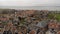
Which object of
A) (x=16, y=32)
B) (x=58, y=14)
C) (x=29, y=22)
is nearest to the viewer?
(x=16, y=32)

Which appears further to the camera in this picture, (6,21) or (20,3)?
(20,3)

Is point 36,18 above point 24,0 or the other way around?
the other way around

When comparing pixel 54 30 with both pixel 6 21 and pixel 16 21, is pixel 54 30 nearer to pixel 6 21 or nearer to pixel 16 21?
pixel 16 21

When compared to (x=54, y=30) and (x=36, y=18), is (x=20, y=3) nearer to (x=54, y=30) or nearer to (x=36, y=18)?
(x=36, y=18)

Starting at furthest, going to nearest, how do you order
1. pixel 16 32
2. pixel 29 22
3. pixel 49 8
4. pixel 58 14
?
pixel 49 8
pixel 58 14
pixel 29 22
pixel 16 32

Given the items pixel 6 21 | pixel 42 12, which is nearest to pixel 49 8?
pixel 42 12

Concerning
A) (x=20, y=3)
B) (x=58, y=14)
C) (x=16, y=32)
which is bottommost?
(x=16, y=32)
